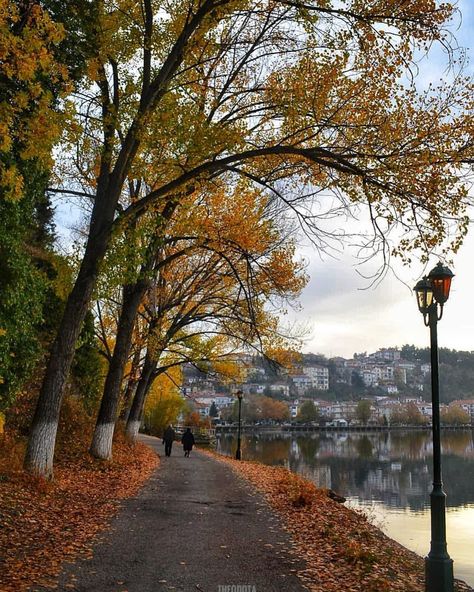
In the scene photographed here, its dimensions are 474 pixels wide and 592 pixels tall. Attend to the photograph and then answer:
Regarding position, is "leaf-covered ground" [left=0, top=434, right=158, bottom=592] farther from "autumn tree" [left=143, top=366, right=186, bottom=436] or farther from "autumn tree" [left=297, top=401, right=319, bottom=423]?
"autumn tree" [left=297, top=401, right=319, bottom=423]

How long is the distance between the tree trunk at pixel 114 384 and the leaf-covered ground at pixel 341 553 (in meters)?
5.73

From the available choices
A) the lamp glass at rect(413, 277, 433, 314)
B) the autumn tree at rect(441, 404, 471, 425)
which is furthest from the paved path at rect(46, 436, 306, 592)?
the autumn tree at rect(441, 404, 471, 425)

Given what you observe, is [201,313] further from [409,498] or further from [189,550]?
[189,550]

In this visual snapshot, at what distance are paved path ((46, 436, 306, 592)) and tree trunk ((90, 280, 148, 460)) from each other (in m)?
4.04

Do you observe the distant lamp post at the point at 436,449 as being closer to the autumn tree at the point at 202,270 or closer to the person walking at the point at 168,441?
the autumn tree at the point at 202,270

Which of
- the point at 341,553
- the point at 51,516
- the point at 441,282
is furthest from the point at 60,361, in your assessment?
the point at 441,282


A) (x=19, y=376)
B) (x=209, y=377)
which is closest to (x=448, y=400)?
(x=209, y=377)

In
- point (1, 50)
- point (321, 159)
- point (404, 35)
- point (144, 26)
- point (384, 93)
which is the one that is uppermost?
point (144, 26)

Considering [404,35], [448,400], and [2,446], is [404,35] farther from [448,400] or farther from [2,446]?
[448,400]

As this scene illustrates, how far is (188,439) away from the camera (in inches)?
1002

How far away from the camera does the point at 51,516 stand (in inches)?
355

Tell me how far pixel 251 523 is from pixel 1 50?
820 centimetres

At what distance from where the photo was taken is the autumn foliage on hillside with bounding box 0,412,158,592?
21.8ft

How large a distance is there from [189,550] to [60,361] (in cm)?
528
